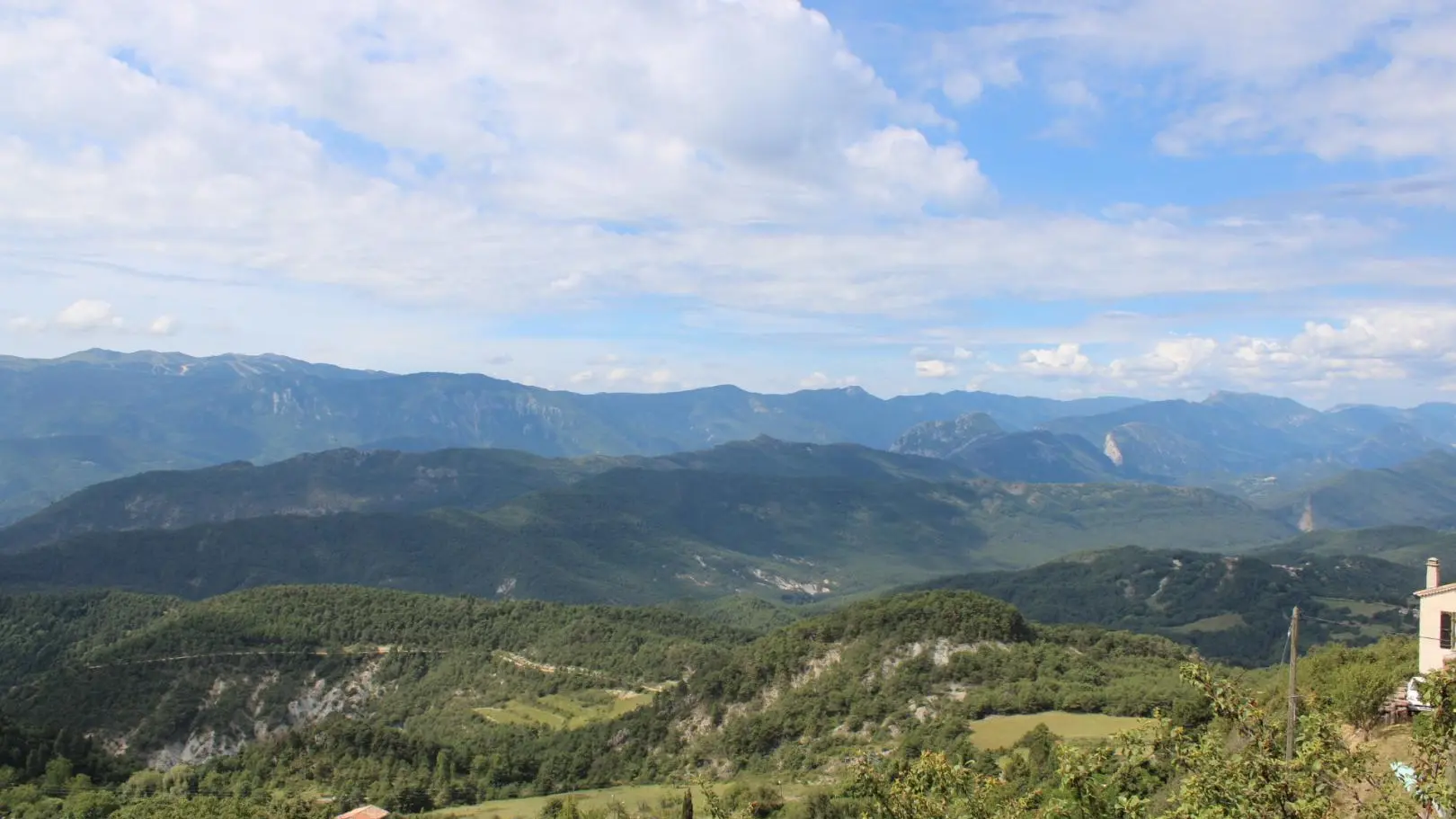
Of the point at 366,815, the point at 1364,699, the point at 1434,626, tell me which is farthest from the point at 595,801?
the point at 1434,626

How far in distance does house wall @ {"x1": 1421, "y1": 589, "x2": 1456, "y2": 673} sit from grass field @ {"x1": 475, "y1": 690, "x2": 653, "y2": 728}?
266ft

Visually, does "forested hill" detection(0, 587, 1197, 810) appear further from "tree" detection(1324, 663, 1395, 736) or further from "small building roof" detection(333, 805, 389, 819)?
"tree" detection(1324, 663, 1395, 736)

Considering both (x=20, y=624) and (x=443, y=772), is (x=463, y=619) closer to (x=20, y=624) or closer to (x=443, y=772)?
(x=443, y=772)

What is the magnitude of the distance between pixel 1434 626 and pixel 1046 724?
1498 inches

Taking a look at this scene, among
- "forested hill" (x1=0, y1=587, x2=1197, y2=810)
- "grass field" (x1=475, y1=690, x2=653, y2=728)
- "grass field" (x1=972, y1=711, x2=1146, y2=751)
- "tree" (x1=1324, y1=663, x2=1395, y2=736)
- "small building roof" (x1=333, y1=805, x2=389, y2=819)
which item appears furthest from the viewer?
"grass field" (x1=475, y1=690, x2=653, y2=728)

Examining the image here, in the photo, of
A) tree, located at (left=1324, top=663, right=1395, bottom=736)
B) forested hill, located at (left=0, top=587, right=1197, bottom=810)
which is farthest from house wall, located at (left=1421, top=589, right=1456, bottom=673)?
forested hill, located at (left=0, top=587, right=1197, bottom=810)

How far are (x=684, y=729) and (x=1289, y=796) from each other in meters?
86.7

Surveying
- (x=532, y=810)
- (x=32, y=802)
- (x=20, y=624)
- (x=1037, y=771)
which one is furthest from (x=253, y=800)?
(x=20, y=624)

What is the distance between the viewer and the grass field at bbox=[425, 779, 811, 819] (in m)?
73.9

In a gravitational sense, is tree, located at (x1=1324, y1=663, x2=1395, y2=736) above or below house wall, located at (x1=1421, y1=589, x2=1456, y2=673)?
below

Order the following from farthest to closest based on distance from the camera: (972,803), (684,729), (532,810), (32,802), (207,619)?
(207,619) < (684,729) < (532,810) < (32,802) < (972,803)

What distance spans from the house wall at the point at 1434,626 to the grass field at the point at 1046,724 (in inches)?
1221

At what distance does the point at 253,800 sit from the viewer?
73375mm

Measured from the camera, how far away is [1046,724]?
257ft
